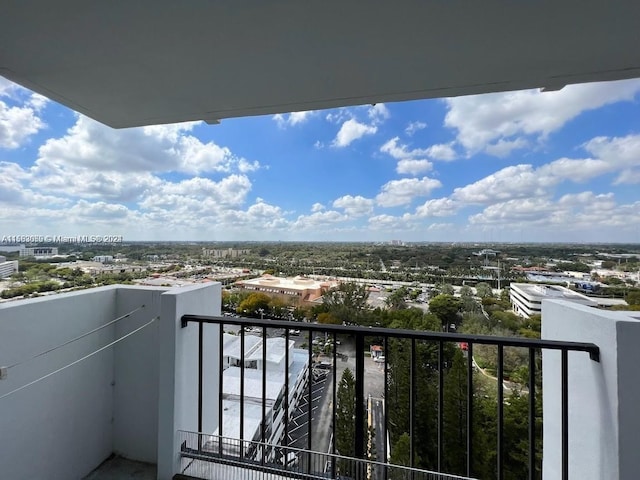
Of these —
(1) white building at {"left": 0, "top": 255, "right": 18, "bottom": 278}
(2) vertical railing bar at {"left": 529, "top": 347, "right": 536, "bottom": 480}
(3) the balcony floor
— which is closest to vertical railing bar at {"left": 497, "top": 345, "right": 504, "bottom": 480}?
(2) vertical railing bar at {"left": 529, "top": 347, "right": 536, "bottom": 480}

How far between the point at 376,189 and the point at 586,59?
3584 mm

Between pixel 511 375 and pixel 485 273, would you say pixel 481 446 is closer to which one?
pixel 511 375

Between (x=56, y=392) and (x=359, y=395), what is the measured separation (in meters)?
1.80

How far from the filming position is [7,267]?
5.77 ft

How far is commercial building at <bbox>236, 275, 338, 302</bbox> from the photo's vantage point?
2037 mm

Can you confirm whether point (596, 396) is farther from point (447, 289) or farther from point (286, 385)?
point (286, 385)

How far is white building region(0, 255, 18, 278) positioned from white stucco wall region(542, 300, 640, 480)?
316 cm

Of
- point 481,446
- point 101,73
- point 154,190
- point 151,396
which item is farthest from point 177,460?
point 154,190

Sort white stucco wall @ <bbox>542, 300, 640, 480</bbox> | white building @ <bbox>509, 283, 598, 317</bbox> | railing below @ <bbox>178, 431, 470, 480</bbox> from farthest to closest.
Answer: white building @ <bbox>509, 283, 598, 317</bbox> → railing below @ <bbox>178, 431, 470, 480</bbox> → white stucco wall @ <bbox>542, 300, 640, 480</bbox>

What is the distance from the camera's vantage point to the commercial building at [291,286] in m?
2.04

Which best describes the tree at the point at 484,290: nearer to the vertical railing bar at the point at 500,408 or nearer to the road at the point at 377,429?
the vertical railing bar at the point at 500,408

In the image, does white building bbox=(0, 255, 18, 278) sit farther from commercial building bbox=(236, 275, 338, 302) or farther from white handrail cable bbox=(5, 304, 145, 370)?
commercial building bbox=(236, 275, 338, 302)

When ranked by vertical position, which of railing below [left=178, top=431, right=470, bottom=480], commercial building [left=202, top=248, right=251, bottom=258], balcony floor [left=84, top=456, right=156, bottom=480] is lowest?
balcony floor [left=84, top=456, right=156, bottom=480]

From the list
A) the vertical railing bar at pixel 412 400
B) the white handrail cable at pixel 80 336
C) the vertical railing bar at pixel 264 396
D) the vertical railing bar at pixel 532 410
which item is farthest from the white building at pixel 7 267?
the vertical railing bar at pixel 532 410
